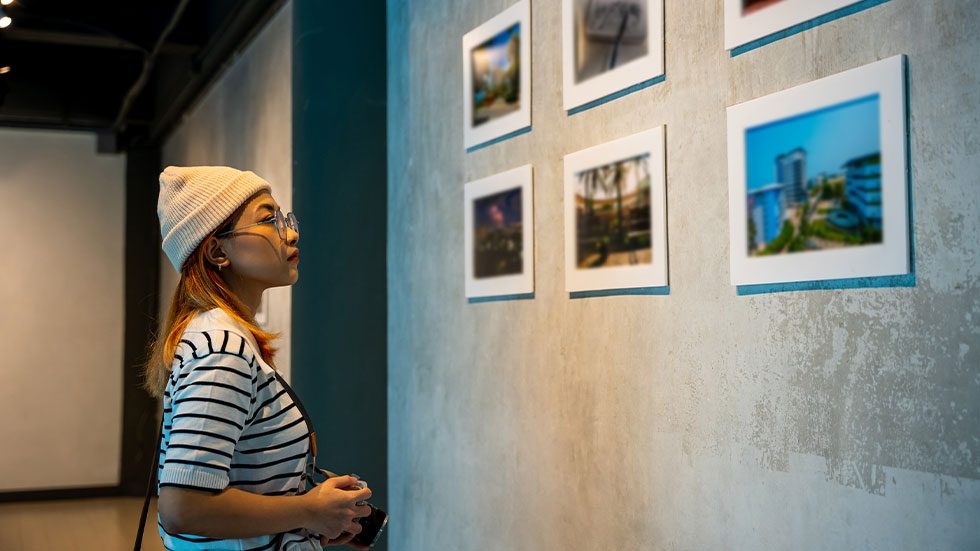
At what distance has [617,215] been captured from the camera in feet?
9.55

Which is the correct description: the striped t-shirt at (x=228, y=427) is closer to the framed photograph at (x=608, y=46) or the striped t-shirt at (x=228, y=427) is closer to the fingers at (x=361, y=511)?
the fingers at (x=361, y=511)

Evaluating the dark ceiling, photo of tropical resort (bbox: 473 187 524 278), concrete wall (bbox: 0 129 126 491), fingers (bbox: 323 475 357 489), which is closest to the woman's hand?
fingers (bbox: 323 475 357 489)

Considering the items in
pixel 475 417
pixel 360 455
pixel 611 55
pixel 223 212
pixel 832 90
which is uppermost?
pixel 611 55

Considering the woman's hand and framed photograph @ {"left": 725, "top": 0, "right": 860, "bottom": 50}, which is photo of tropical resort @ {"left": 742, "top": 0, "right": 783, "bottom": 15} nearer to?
framed photograph @ {"left": 725, "top": 0, "right": 860, "bottom": 50}

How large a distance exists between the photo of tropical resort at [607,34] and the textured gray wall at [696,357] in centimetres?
14

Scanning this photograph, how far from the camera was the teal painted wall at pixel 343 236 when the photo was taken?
15.3 feet

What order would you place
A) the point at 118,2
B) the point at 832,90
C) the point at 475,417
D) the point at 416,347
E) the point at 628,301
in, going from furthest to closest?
1. the point at 118,2
2. the point at 416,347
3. the point at 475,417
4. the point at 628,301
5. the point at 832,90

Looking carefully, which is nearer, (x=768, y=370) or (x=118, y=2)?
(x=768, y=370)

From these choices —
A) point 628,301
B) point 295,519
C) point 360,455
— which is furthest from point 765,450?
point 360,455

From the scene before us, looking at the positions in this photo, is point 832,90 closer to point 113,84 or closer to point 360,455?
point 360,455

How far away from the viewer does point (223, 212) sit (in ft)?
6.08

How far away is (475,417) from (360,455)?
106 centimetres

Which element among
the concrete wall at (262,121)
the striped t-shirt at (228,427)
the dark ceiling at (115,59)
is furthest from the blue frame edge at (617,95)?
the dark ceiling at (115,59)

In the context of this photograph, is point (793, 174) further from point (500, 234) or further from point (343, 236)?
point (343, 236)
